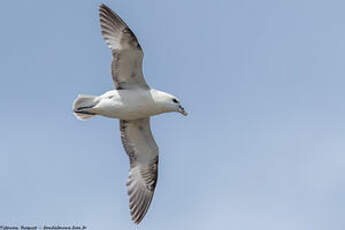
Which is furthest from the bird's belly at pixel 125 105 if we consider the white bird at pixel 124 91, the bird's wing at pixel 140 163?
the bird's wing at pixel 140 163

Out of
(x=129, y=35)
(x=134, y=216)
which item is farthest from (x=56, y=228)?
(x=129, y=35)

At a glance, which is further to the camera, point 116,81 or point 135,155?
point 135,155

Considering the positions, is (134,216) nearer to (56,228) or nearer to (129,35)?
(56,228)

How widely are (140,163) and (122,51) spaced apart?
238cm

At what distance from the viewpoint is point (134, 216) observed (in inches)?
531

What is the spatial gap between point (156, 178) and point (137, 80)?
2106 millimetres

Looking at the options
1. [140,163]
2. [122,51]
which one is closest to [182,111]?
[122,51]

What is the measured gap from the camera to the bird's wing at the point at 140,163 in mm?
13477

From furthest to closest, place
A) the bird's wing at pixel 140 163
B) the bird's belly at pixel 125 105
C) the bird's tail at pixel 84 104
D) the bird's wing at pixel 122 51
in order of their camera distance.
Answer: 1. the bird's wing at pixel 140 163
2. the bird's tail at pixel 84 104
3. the bird's belly at pixel 125 105
4. the bird's wing at pixel 122 51

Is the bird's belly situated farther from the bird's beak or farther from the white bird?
the bird's beak

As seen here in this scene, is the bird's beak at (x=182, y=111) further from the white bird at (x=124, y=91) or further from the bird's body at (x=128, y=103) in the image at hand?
the bird's body at (x=128, y=103)

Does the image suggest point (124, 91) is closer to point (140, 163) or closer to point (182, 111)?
point (182, 111)

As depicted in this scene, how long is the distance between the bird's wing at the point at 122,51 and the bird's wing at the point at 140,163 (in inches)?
37.9

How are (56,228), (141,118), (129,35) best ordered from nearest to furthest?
(56,228) → (129,35) → (141,118)
